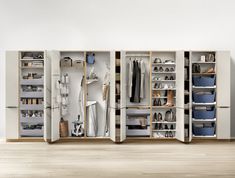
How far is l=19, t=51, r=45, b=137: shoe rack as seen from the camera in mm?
8789

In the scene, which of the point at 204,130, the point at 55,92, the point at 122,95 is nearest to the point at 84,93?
the point at 55,92

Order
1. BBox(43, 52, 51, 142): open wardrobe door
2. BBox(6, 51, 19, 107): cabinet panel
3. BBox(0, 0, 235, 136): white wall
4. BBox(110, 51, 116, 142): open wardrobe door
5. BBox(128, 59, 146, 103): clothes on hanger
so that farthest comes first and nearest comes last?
BBox(0, 0, 235, 136): white wall
BBox(128, 59, 146, 103): clothes on hanger
BBox(6, 51, 19, 107): cabinet panel
BBox(110, 51, 116, 142): open wardrobe door
BBox(43, 52, 51, 142): open wardrobe door

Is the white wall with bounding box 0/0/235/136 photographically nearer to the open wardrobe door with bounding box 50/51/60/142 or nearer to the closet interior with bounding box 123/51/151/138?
the closet interior with bounding box 123/51/151/138

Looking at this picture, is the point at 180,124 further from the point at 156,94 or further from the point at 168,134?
the point at 156,94

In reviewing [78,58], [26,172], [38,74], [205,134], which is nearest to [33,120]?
[38,74]

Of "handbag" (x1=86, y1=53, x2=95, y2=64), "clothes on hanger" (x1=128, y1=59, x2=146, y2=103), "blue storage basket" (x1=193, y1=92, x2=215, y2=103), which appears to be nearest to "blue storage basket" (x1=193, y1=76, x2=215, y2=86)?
"blue storage basket" (x1=193, y1=92, x2=215, y2=103)

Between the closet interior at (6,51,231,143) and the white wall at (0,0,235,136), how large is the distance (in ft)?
1.11

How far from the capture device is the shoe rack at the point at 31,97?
28.8 ft

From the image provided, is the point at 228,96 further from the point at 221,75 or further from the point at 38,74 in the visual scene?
the point at 38,74

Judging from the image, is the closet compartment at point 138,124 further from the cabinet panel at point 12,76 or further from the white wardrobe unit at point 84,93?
the cabinet panel at point 12,76

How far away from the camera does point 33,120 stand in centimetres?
880

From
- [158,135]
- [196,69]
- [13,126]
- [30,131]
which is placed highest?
[196,69]

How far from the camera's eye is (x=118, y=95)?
866 cm

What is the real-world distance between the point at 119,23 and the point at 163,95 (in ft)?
6.46
